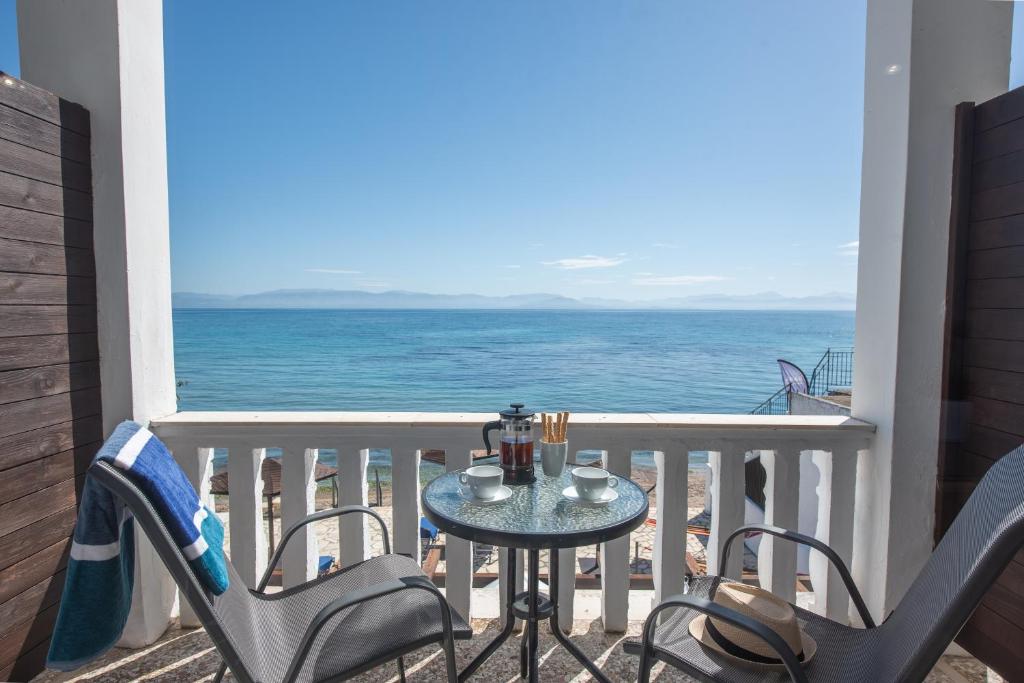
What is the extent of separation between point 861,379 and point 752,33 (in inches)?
530

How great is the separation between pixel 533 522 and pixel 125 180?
1711 mm

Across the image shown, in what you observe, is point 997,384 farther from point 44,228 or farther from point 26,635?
point 26,635

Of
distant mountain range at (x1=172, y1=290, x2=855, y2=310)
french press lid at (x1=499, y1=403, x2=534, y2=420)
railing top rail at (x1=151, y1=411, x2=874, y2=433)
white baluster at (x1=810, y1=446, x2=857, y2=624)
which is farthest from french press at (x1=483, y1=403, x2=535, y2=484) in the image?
distant mountain range at (x1=172, y1=290, x2=855, y2=310)

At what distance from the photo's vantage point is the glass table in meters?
1.08

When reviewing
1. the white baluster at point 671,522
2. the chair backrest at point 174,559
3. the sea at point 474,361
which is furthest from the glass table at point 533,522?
the sea at point 474,361

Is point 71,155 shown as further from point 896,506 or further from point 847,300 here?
point 847,300

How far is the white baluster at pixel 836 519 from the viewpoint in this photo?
1.75 metres

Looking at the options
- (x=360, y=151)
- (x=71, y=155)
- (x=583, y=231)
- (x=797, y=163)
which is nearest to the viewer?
(x=71, y=155)

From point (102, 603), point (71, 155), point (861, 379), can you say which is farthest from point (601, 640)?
point (71, 155)

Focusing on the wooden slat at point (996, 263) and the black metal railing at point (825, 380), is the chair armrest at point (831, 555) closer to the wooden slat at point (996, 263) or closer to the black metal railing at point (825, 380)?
the wooden slat at point (996, 263)

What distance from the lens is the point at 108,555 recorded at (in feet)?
3.09

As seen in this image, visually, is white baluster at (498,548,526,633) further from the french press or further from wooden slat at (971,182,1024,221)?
wooden slat at (971,182,1024,221)

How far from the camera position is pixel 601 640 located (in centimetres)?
178

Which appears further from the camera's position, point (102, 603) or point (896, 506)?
point (896, 506)
